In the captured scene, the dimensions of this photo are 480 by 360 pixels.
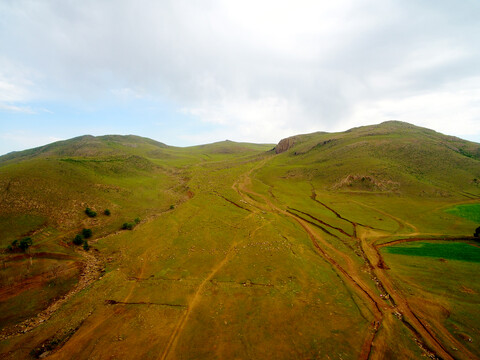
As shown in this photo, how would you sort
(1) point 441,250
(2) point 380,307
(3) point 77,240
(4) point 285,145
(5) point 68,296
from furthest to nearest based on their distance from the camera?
1. (4) point 285,145
2. (1) point 441,250
3. (3) point 77,240
4. (5) point 68,296
5. (2) point 380,307

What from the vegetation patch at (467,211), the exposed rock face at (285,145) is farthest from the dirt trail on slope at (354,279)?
the exposed rock face at (285,145)

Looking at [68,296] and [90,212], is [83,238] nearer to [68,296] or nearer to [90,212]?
[90,212]

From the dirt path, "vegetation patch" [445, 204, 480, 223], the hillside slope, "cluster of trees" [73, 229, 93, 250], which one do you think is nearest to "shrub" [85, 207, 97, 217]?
"cluster of trees" [73, 229, 93, 250]

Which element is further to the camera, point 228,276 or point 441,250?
point 441,250

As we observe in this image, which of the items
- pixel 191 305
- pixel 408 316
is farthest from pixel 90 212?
pixel 408 316

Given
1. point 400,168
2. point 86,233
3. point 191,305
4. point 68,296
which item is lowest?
point 191,305

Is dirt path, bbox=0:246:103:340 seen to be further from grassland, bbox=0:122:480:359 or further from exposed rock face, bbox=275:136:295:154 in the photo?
exposed rock face, bbox=275:136:295:154

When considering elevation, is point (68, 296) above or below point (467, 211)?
below

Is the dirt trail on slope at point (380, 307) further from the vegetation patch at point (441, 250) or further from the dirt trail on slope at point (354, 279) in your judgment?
the vegetation patch at point (441, 250)
